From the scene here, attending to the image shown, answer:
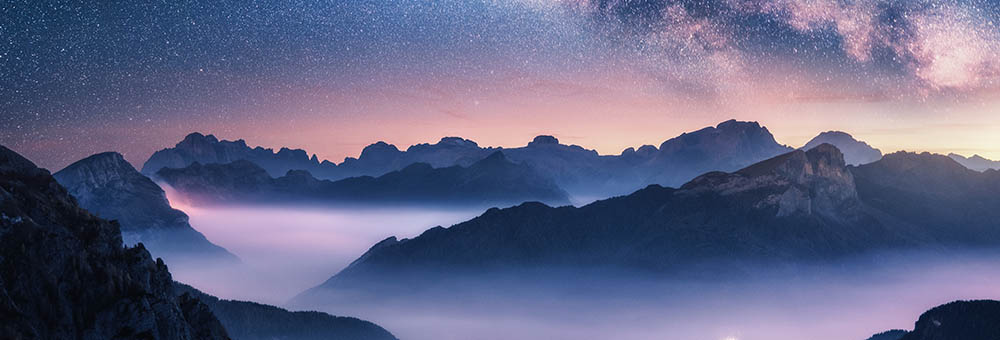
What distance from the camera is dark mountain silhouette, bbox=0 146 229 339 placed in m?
61.2

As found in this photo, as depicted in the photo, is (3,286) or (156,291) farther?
(156,291)

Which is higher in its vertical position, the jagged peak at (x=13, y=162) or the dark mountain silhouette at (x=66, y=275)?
the jagged peak at (x=13, y=162)

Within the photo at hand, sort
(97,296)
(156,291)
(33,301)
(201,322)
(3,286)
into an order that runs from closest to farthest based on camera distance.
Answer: (3,286)
(33,301)
(97,296)
(156,291)
(201,322)

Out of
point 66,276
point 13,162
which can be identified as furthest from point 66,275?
point 13,162

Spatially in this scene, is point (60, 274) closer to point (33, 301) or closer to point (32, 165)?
point (33, 301)

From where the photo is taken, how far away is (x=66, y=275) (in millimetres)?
65000

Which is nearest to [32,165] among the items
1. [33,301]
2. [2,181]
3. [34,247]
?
[2,181]

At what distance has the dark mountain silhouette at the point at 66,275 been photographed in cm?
6125

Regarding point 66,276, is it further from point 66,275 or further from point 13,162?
point 13,162

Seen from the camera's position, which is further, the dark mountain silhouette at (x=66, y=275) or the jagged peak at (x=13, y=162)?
the jagged peak at (x=13, y=162)

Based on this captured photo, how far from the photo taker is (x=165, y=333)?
65875 millimetres

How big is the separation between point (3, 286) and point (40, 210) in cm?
1272

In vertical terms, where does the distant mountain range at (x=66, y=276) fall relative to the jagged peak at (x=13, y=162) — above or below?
below

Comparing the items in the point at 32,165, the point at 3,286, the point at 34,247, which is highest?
the point at 32,165
